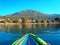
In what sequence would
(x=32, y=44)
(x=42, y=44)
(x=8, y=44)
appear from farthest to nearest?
1. (x=8, y=44)
2. (x=32, y=44)
3. (x=42, y=44)

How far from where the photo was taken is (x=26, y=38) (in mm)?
42906

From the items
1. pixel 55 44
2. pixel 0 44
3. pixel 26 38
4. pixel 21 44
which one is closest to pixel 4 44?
pixel 0 44

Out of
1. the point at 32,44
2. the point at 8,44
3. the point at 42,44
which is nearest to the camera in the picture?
the point at 42,44

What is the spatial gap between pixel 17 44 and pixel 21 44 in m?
1.51

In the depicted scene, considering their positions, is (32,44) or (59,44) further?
(59,44)

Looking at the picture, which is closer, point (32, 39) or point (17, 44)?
point (17, 44)

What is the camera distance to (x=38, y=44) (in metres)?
36.3

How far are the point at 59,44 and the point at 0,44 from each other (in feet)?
49.1

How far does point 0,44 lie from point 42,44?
14.4 m

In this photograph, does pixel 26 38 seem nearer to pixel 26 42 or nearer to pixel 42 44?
pixel 26 42

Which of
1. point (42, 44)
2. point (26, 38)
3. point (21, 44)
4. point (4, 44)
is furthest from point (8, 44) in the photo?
point (42, 44)

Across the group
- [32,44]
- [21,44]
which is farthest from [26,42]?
[21,44]

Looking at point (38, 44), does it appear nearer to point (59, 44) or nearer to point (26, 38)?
point (26, 38)

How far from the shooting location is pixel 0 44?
45188mm
